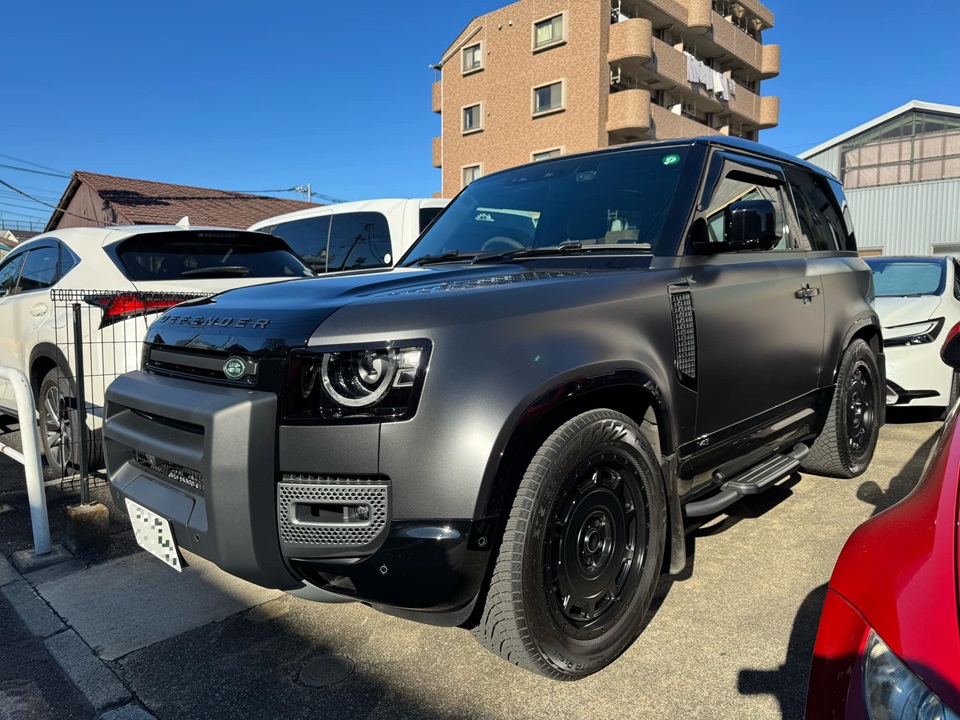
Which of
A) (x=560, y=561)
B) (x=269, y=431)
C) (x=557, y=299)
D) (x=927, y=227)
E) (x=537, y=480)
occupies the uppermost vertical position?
(x=927, y=227)

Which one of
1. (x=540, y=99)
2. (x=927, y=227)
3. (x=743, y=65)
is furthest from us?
(x=743, y=65)

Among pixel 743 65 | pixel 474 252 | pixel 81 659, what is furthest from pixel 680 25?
pixel 81 659

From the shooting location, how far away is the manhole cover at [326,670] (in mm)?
2207

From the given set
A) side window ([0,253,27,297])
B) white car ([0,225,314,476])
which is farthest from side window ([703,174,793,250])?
side window ([0,253,27,297])

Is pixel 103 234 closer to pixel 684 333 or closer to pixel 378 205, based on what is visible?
pixel 378 205

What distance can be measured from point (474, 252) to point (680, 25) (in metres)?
31.2

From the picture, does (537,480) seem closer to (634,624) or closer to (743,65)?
(634,624)

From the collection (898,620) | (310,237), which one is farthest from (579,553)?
(310,237)

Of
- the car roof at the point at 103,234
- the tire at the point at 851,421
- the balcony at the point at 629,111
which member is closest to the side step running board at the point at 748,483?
the tire at the point at 851,421

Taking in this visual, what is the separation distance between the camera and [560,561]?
202 centimetres

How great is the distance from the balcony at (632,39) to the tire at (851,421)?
2386cm

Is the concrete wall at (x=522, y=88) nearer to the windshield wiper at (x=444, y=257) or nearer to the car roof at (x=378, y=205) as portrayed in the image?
the car roof at (x=378, y=205)

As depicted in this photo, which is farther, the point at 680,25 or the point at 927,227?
the point at 927,227

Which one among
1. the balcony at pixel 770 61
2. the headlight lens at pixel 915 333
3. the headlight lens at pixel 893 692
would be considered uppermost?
the balcony at pixel 770 61
